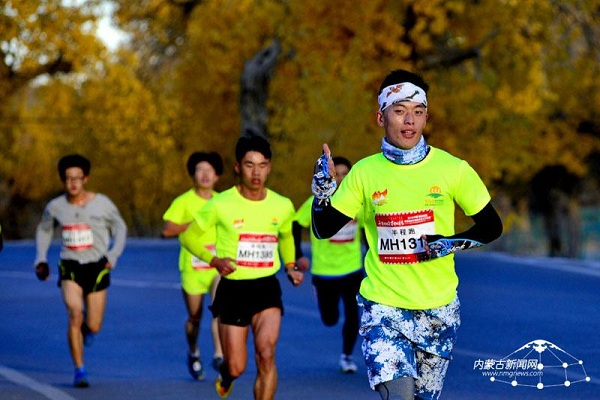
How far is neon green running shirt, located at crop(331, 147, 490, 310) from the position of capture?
6.87 metres

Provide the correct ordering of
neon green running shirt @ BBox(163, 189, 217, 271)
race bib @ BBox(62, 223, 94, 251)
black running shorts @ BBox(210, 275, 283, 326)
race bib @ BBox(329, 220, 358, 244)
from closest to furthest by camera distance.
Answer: black running shorts @ BBox(210, 275, 283, 326) → neon green running shirt @ BBox(163, 189, 217, 271) → race bib @ BBox(62, 223, 94, 251) → race bib @ BBox(329, 220, 358, 244)

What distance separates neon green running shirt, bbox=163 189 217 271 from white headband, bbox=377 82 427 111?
5571 millimetres

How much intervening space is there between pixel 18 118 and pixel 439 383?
167 feet

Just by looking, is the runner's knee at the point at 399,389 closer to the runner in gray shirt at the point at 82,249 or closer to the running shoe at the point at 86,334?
the runner in gray shirt at the point at 82,249

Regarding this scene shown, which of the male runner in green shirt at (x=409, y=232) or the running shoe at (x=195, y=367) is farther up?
the male runner in green shirt at (x=409, y=232)

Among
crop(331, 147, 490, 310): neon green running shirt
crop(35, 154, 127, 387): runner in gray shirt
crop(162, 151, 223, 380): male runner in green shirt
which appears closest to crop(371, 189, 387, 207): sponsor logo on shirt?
crop(331, 147, 490, 310): neon green running shirt

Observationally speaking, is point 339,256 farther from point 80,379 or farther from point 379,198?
point 379,198

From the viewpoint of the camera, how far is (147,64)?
4166 centimetres

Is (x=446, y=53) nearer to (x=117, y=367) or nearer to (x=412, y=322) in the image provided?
(x=117, y=367)

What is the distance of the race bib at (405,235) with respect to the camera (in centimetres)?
690

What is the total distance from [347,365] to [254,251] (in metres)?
3.02

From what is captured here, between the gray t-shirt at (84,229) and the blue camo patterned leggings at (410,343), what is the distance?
5772 mm

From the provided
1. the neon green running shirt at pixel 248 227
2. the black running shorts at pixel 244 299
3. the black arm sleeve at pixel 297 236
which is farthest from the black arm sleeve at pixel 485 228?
the black arm sleeve at pixel 297 236

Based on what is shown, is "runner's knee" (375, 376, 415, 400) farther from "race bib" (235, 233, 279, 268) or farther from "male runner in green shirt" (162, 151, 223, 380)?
Result: "male runner in green shirt" (162, 151, 223, 380)
